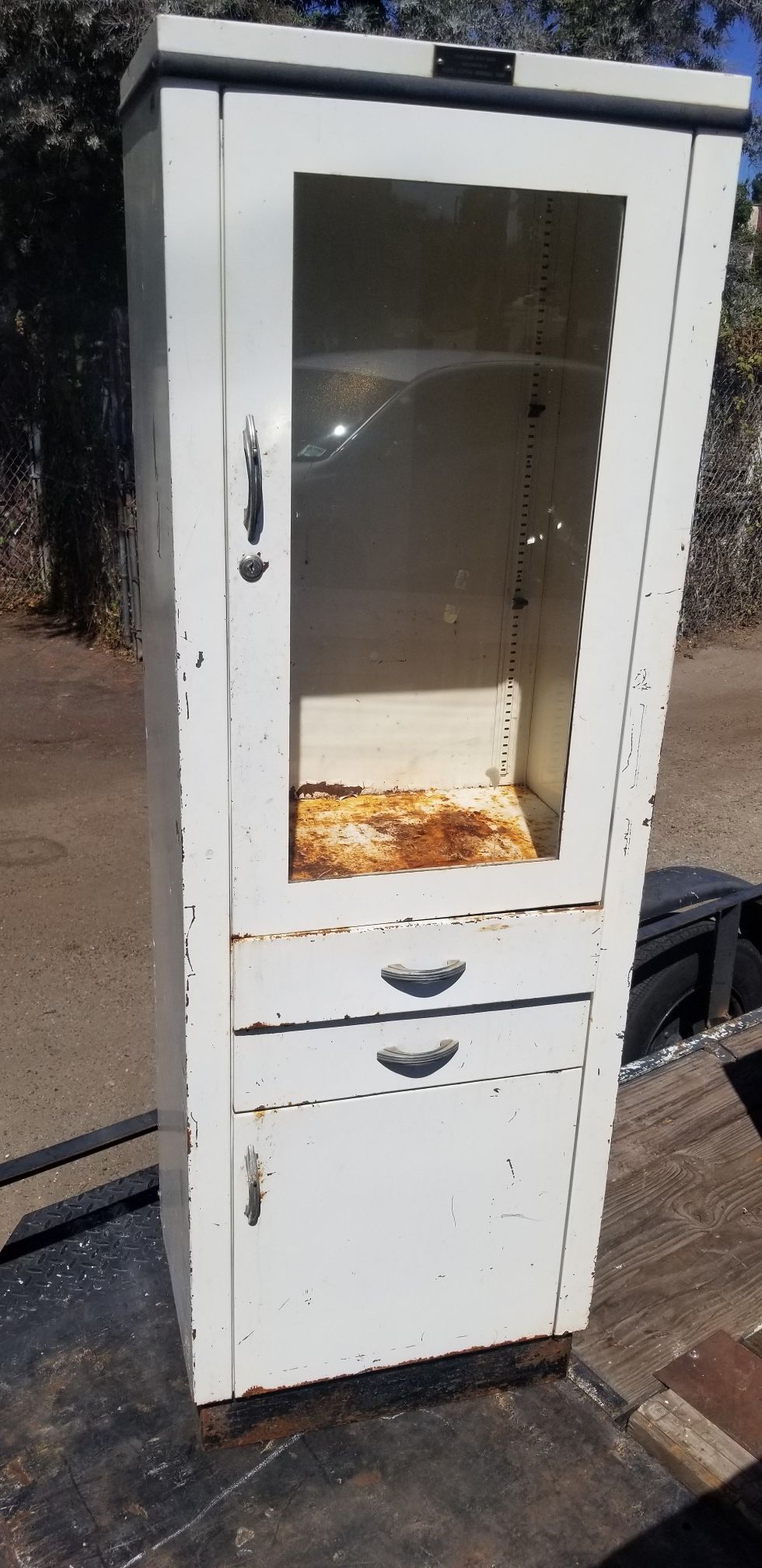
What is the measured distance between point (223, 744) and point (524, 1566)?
1230 mm

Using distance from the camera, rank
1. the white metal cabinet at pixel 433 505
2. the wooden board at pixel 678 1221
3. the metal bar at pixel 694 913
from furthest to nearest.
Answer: the metal bar at pixel 694 913, the wooden board at pixel 678 1221, the white metal cabinet at pixel 433 505

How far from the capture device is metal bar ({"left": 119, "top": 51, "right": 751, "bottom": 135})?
4.04 feet

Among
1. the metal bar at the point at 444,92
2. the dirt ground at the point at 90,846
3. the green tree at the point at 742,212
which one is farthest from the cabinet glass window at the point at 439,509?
the green tree at the point at 742,212

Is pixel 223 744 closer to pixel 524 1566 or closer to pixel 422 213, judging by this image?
pixel 422 213

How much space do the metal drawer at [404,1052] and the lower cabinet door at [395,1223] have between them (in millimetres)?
23

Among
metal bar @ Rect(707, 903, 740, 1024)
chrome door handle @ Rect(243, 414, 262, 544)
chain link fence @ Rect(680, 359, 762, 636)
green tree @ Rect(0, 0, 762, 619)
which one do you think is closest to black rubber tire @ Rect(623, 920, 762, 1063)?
metal bar @ Rect(707, 903, 740, 1024)

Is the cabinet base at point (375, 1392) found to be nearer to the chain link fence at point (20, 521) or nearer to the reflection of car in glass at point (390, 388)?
the reflection of car in glass at point (390, 388)

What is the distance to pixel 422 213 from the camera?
5.27 ft

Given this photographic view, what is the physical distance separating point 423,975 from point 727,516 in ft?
25.6

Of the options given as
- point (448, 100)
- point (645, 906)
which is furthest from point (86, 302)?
point (448, 100)

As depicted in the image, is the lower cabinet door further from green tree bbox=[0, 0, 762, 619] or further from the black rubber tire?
green tree bbox=[0, 0, 762, 619]

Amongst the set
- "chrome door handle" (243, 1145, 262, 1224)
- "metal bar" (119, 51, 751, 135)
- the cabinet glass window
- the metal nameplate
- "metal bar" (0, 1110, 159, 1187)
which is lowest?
"metal bar" (0, 1110, 159, 1187)

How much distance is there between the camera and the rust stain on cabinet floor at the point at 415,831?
1.69 m

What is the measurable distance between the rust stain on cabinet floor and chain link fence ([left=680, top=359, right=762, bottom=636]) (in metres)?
6.75
